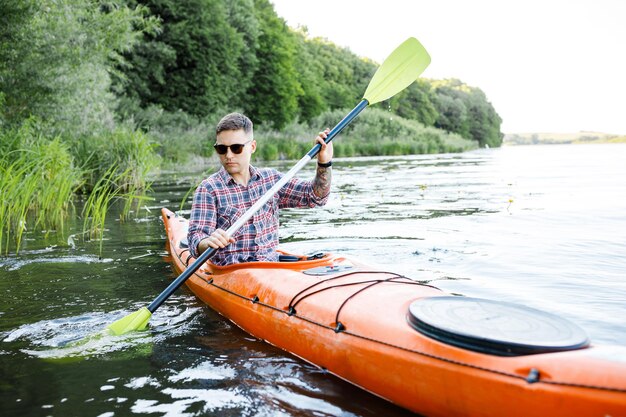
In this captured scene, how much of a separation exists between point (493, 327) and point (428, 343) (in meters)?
0.24

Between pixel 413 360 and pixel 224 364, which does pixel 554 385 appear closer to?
pixel 413 360

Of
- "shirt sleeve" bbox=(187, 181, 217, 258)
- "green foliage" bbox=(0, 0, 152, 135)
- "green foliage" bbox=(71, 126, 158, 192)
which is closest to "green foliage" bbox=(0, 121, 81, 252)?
"green foliage" bbox=(0, 0, 152, 135)

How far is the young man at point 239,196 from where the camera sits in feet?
11.5

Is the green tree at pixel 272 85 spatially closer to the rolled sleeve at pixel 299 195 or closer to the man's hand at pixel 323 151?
Result: the rolled sleeve at pixel 299 195

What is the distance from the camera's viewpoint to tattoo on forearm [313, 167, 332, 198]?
3.69m

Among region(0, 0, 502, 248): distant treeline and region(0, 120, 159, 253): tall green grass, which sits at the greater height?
region(0, 0, 502, 248): distant treeline

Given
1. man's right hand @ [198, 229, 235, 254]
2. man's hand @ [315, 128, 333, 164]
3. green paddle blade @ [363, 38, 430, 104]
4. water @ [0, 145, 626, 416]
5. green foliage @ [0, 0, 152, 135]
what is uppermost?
green foliage @ [0, 0, 152, 135]

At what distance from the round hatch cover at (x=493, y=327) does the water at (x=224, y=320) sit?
414 mm

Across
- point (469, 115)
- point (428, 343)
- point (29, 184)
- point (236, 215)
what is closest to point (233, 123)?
point (236, 215)

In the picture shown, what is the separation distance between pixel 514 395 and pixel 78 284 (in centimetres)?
353

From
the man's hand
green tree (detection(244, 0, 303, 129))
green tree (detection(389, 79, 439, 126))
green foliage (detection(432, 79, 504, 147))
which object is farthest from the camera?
green foliage (detection(432, 79, 504, 147))

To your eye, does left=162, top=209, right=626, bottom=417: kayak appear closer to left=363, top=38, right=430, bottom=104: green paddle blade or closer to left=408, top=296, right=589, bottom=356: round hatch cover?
left=408, top=296, right=589, bottom=356: round hatch cover

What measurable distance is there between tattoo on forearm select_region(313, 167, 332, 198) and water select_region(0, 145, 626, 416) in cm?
100

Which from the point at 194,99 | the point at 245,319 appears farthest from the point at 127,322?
the point at 194,99
